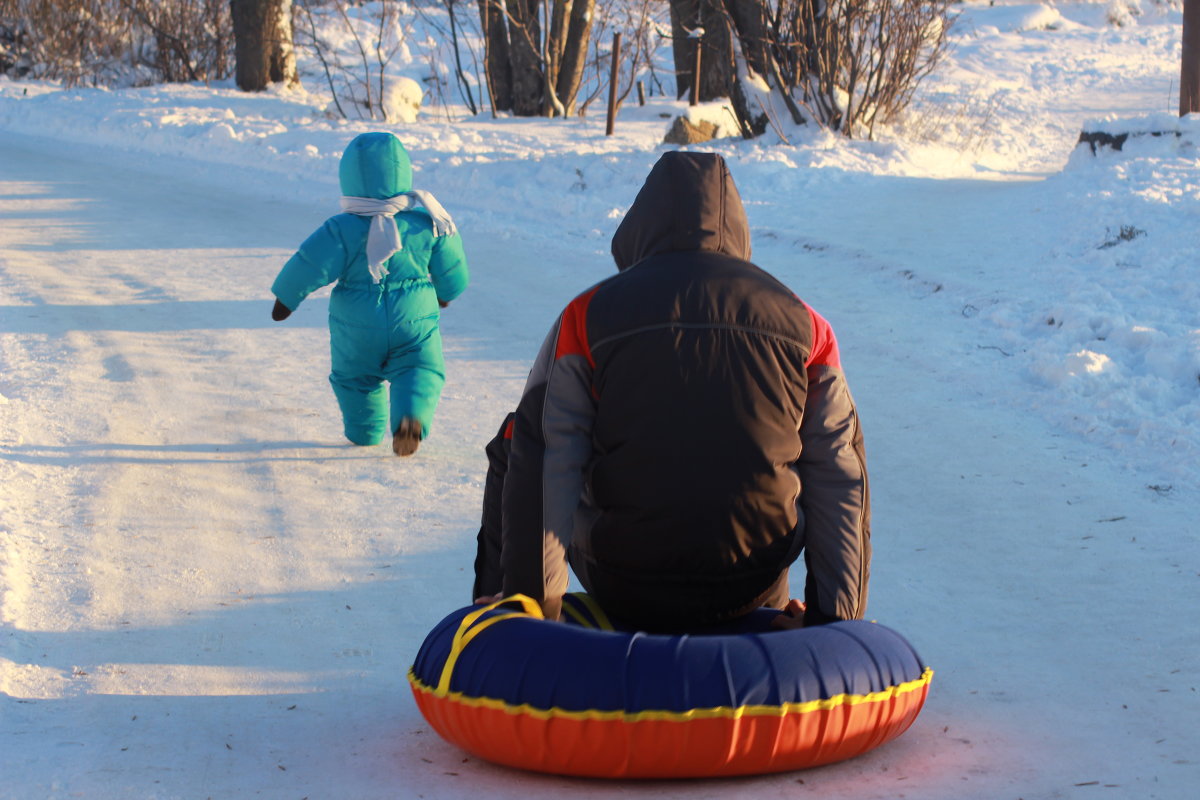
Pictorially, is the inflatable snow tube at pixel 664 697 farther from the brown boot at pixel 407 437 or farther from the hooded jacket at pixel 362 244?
the hooded jacket at pixel 362 244

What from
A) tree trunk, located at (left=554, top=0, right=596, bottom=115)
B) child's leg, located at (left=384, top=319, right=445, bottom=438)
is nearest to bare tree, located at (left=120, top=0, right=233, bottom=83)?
tree trunk, located at (left=554, top=0, right=596, bottom=115)

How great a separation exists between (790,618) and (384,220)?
9.40ft

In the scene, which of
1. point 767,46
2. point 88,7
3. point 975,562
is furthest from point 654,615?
point 88,7

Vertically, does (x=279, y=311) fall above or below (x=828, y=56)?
below

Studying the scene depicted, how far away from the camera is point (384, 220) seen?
5.32 meters

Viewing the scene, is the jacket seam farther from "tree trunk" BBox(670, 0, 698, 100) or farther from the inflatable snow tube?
"tree trunk" BBox(670, 0, 698, 100)

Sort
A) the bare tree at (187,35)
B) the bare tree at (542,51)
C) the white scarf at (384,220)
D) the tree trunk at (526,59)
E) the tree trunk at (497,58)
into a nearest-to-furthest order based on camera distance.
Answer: the white scarf at (384,220) → the bare tree at (542,51) → the tree trunk at (526,59) → the tree trunk at (497,58) → the bare tree at (187,35)

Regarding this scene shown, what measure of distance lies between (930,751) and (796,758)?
44 cm

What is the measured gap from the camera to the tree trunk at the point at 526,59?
770 inches

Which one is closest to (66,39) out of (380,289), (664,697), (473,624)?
(380,289)

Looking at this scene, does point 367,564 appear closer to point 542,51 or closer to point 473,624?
point 473,624

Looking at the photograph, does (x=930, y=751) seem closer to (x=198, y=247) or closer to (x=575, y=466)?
(x=575, y=466)

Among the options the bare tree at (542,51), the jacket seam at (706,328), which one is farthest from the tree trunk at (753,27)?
the jacket seam at (706,328)

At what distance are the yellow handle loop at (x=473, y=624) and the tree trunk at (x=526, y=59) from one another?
17344mm
